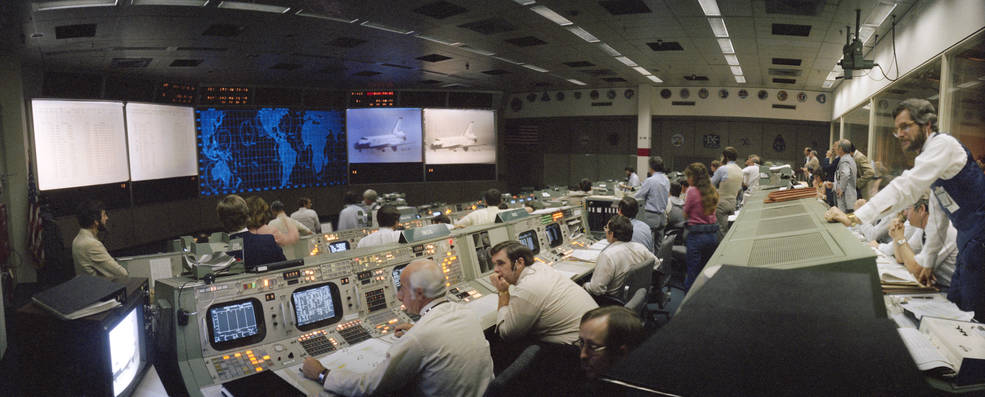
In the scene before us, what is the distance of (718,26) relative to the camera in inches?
264

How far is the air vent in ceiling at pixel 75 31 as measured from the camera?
559 centimetres

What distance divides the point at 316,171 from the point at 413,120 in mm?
2712

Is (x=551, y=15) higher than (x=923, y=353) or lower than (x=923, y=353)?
higher

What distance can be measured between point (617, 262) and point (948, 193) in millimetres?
1829

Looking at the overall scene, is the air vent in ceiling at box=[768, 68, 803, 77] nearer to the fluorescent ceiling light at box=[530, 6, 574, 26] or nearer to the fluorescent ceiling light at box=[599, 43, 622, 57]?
the fluorescent ceiling light at box=[599, 43, 622, 57]

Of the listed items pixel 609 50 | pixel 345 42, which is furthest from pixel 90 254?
pixel 609 50

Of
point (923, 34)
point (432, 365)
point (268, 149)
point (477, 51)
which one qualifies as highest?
point (477, 51)

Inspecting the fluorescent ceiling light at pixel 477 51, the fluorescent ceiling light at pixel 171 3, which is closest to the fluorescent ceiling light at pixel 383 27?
the fluorescent ceiling light at pixel 477 51

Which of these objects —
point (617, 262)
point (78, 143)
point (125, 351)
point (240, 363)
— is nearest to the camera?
point (125, 351)

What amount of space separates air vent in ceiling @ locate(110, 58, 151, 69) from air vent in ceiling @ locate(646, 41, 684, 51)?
301 inches

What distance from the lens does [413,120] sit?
13.2 metres

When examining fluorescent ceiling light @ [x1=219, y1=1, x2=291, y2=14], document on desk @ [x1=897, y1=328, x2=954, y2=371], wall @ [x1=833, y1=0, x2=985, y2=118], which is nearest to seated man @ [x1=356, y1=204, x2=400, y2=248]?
fluorescent ceiling light @ [x1=219, y1=1, x2=291, y2=14]

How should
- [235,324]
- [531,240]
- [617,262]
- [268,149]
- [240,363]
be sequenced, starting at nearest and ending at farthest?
[240,363] < [235,324] < [617,262] < [531,240] < [268,149]

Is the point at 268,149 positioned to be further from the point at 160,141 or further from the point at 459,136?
the point at 459,136
